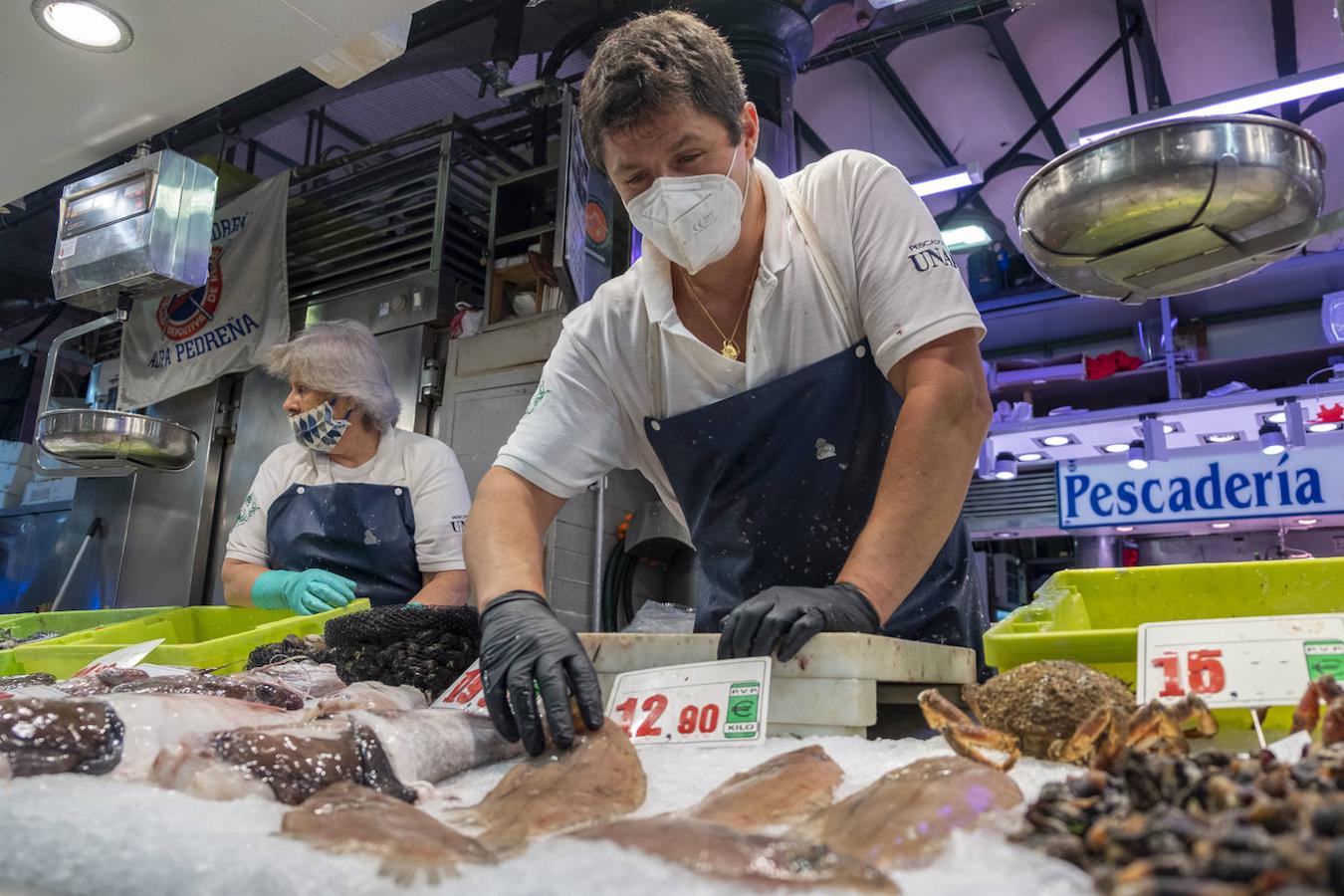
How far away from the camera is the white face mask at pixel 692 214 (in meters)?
1.87

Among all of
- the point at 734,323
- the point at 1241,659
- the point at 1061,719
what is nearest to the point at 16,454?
the point at 734,323

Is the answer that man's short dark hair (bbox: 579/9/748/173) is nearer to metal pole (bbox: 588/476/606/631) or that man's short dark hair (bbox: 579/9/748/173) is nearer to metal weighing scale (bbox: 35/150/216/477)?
metal weighing scale (bbox: 35/150/216/477)

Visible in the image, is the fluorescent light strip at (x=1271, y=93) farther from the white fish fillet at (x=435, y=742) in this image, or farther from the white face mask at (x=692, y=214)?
the white fish fillet at (x=435, y=742)

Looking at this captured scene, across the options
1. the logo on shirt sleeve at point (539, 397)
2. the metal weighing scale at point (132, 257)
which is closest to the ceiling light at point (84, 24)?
the metal weighing scale at point (132, 257)

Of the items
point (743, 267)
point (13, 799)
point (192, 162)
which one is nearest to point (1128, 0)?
point (743, 267)

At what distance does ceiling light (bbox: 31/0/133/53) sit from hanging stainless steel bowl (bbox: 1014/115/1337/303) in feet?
10.4

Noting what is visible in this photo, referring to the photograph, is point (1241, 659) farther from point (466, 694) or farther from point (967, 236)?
point (967, 236)

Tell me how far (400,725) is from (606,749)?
268 mm

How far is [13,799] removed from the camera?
0.85m

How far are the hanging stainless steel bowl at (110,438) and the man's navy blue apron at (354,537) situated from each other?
2.82 ft

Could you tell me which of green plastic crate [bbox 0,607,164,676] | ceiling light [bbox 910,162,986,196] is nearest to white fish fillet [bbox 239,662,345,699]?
green plastic crate [bbox 0,607,164,676]

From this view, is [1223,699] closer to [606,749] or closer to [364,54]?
[606,749]

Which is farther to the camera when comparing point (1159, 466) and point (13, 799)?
point (1159, 466)

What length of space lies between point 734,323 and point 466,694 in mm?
963
